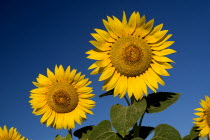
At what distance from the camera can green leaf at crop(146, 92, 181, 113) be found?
5.72m

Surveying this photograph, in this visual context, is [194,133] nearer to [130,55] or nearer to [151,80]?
[151,80]

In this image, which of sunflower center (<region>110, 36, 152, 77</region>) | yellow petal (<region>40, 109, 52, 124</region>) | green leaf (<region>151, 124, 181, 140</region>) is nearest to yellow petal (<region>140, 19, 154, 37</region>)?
sunflower center (<region>110, 36, 152, 77</region>)

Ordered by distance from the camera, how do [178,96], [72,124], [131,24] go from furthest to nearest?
[72,124] → [178,96] → [131,24]

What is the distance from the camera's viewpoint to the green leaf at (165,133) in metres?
5.68

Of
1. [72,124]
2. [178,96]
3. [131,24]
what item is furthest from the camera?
[72,124]

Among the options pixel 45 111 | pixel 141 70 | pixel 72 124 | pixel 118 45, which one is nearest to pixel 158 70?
pixel 141 70

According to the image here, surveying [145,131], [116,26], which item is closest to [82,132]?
[145,131]

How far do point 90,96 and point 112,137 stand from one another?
158 cm

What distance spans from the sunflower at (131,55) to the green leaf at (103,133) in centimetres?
70

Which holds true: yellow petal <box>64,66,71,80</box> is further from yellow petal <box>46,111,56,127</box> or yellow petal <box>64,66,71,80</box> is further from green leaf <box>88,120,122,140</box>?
green leaf <box>88,120,122,140</box>

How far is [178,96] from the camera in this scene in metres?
5.93

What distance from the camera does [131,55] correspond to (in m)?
5.84

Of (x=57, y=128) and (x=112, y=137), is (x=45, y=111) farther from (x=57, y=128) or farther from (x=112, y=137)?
(x=112, y=137)

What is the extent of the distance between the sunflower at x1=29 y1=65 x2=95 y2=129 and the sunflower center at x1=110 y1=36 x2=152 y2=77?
4.74ft
